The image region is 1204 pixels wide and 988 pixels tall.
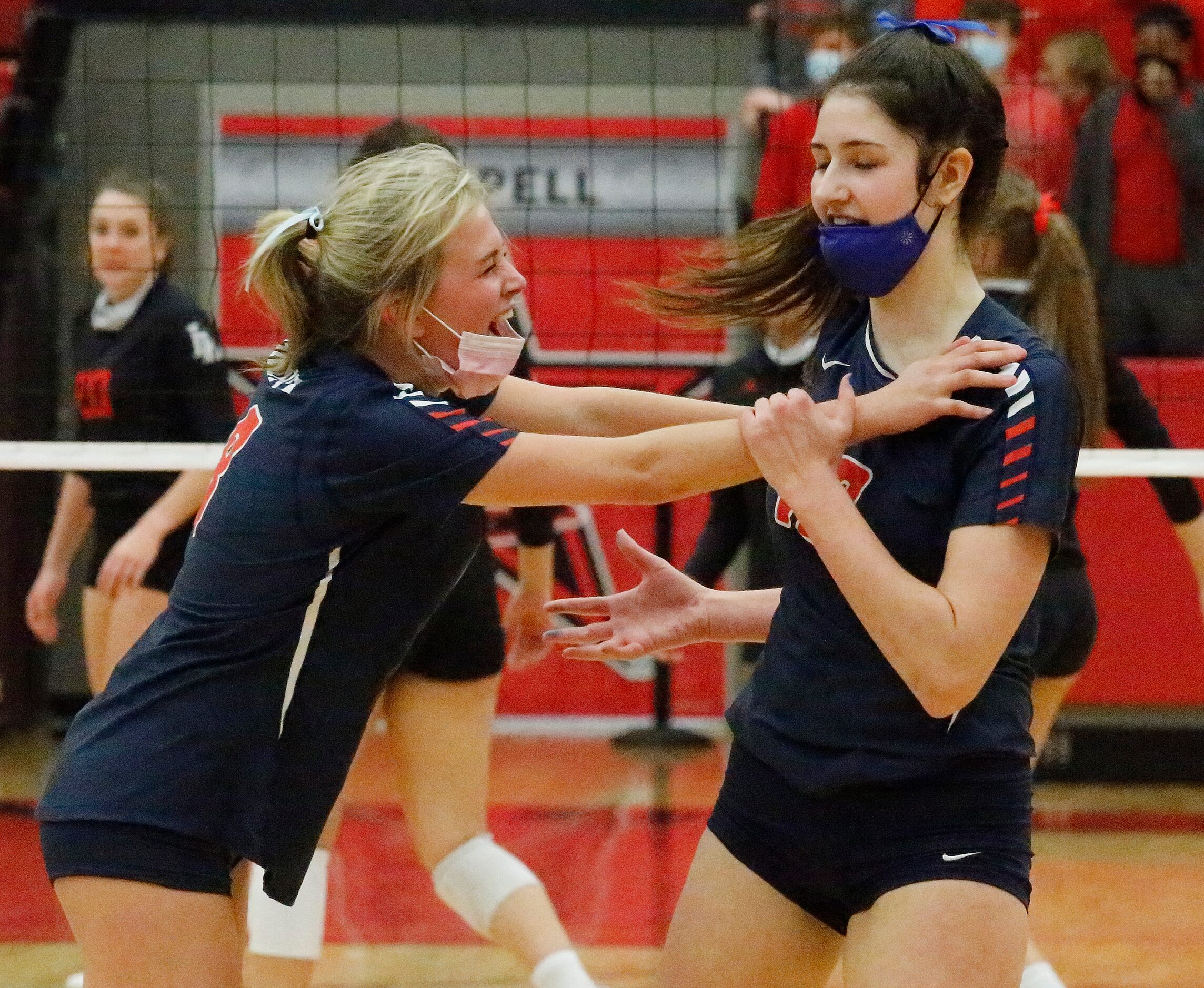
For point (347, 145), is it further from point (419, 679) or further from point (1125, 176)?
point (419, 679)

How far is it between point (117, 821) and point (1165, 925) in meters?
3.13

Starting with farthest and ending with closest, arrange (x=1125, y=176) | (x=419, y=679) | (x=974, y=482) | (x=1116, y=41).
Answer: (x=1116, y=41) → (x=1125, y=176) → (x=419, y=679) → (x=974, y=482)

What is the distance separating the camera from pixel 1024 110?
6172mm

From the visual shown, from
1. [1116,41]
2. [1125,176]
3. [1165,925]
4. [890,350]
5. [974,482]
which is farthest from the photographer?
[1116,41]

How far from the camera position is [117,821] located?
2234mm

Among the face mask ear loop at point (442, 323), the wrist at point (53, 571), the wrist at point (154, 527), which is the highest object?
the face mask ear loop at point (442, 323)

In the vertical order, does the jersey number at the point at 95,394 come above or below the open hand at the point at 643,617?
above

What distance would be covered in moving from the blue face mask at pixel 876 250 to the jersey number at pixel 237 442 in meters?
0.80

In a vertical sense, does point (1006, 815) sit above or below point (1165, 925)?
above

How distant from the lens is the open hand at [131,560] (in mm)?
4262

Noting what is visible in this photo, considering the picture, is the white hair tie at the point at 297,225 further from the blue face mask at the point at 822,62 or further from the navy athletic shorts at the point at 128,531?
the blue face mask at the point at 822,62

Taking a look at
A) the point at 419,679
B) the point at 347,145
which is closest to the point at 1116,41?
the point at 347,145

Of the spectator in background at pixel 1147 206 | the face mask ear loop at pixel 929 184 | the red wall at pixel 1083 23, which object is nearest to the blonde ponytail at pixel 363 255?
the face mask ear loop at pixel 929 184

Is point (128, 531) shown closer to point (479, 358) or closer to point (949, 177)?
point (479, 358)
